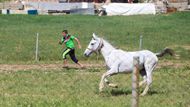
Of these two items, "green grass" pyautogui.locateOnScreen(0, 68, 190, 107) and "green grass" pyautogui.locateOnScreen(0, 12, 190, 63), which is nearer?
"green grass" pyautogui.locateOnScreen(0, 68, 190, 107)

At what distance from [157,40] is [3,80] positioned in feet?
57.0

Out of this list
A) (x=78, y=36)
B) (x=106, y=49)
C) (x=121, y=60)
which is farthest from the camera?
(x=78, y=36)

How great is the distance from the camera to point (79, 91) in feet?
46.4

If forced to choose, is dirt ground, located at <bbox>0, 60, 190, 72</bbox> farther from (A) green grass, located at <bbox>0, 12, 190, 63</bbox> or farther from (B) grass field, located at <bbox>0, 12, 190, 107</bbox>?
(A) green grass, located at <bbox>0, 12, 190, 63</bbox>

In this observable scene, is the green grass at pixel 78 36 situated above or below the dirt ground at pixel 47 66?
below

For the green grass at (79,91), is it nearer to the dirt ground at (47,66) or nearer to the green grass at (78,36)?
the dirt ground at (47,66)

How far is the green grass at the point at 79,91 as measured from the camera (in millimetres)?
12038

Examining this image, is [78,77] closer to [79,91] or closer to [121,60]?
[79,91]

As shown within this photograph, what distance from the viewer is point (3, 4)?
235 feet

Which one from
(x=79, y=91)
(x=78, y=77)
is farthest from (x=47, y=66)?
(x=79, y=91)

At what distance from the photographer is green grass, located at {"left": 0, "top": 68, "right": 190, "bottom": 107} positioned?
12038mm

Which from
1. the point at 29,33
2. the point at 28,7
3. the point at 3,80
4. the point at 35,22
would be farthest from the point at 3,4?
the point at 3,80

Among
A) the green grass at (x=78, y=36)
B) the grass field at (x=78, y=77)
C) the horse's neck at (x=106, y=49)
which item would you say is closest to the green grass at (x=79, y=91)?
the grass field at (x=78, y=77)

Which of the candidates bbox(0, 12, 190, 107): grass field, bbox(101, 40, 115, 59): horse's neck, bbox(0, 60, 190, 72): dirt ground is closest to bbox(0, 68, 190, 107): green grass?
bbox(0, 12, 190, 107): grass field
